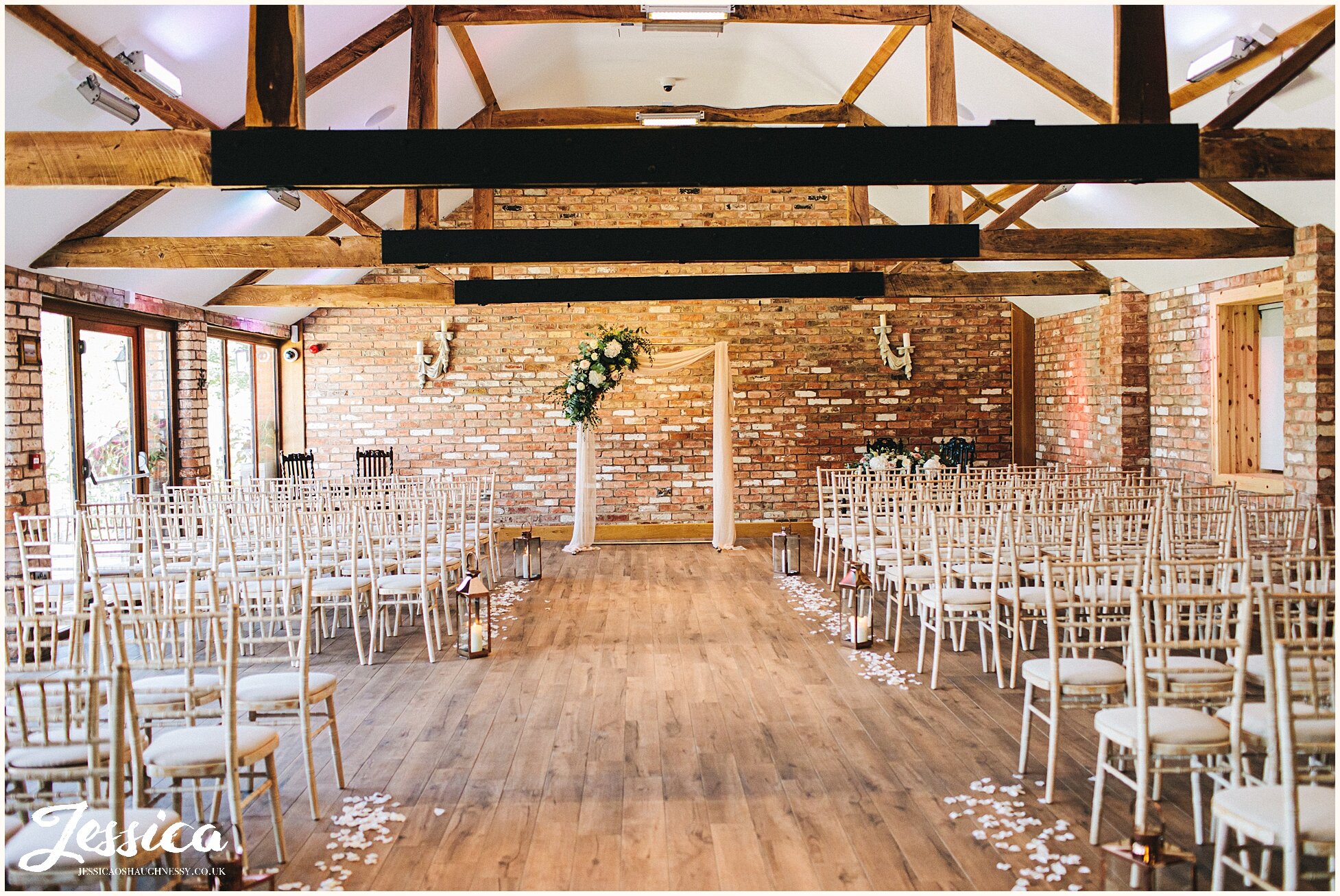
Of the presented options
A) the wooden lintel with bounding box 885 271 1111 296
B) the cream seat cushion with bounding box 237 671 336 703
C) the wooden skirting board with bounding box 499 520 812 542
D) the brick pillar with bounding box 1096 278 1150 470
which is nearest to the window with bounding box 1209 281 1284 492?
the brick pillar with bounding box 1096 278 1150 470

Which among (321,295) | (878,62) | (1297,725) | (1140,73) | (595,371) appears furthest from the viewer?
(595,371)

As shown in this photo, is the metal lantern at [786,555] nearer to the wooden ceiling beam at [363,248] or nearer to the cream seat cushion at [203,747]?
the wooden ceiling beam at [363,248]

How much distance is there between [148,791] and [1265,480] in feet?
26.6

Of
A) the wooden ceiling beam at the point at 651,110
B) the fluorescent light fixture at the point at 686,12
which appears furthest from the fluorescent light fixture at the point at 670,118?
the fluorescent light fixture at the point at 686,12

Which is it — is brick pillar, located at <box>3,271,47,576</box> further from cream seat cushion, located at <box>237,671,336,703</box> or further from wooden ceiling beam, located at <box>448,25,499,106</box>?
wooden ceiling beam, located at <box>448,25,499,106</box>

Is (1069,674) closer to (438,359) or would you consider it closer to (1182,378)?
(1182,378)

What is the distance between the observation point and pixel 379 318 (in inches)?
446

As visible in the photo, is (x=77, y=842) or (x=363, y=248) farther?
(x=363, y=248)

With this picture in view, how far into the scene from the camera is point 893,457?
10391 millimetres

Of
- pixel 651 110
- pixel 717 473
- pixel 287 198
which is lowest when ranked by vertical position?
pixel 717 473

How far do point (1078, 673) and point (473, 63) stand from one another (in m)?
6.90

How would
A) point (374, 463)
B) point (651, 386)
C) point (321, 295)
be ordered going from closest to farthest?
point (321, 295) → point (374, 463) → point (651, 386)

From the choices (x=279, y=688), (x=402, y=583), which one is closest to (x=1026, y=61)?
(x=402, y=583)

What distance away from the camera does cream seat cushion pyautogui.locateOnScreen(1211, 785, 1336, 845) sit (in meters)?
2.33
